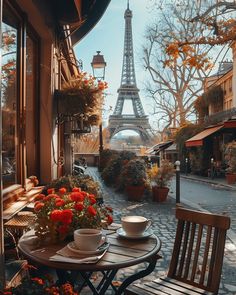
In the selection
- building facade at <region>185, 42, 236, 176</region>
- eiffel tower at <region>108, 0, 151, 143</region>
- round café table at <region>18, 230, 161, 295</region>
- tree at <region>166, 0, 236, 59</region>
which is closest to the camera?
round café table at <region>18, 230, 161, 295</region>

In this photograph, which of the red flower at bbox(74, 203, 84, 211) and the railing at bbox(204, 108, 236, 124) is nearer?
the red flower at bbox(74, 203, 84, 211)

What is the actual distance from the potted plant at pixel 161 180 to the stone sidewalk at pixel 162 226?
217 mm

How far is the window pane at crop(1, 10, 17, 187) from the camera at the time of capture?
3842 millimetres

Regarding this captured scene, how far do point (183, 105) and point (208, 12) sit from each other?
24989 mm

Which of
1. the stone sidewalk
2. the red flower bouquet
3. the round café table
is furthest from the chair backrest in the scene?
the stone sidewalk

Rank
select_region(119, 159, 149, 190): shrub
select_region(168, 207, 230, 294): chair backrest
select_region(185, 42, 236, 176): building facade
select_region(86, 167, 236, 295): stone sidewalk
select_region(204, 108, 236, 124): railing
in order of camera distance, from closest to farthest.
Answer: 1. select_region(168, 207, 230, 294): chair backrest
2. select_region(86, 167, 236, 295): stone sidewalk
3. select_region(119, 159, 149, 190): shrub
4. select_region(185, 42, 236, 176): building facade
5. select_region(204, 108, 236, 124): railing

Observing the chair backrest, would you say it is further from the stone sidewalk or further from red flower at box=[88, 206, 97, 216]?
the stone sidewalk

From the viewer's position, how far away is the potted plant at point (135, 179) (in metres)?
9.24

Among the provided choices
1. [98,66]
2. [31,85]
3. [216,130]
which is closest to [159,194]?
[98,66]

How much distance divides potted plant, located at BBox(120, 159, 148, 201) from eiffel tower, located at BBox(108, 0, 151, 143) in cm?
2599

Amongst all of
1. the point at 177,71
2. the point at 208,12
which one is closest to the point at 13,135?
the point at 208,12

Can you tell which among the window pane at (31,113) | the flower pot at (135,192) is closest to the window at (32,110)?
the window pane at (31,113)

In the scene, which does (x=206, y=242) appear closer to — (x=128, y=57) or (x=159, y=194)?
(x=159, y=194)

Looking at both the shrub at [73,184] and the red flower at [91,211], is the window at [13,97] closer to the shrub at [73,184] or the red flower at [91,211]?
the shrub at [73,184]
